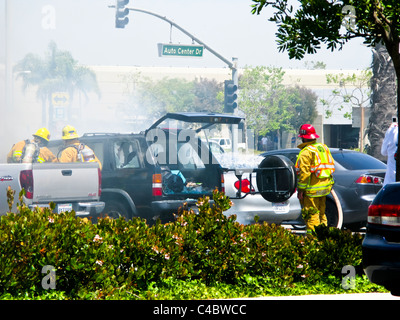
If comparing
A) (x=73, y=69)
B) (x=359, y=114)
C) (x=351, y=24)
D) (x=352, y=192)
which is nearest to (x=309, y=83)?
(x=73, y=69)

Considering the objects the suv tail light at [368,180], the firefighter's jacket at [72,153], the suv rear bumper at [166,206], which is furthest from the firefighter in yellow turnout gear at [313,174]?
the firefighter's jacket at [72,153]

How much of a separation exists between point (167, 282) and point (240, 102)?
46.4 metres

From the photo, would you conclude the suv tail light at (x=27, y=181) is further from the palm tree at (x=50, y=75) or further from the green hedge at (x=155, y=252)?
the palm tree at (x=50, y=75)

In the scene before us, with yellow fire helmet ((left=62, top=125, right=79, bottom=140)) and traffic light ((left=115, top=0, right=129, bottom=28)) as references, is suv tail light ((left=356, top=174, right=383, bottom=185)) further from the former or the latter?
traffic light ((left=115, top=0, right=129, bottom=28))

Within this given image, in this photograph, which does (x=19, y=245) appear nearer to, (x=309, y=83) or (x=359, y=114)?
(x=359, y=114)

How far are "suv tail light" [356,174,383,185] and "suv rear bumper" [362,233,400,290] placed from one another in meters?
6.20

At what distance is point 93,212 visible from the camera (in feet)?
36.1

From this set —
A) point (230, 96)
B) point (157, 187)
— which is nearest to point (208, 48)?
point (230, 96)

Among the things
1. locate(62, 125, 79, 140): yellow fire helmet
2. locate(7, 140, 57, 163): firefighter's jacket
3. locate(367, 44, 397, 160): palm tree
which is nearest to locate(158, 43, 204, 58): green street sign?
locate(367, 44, 397, 160): palm tree

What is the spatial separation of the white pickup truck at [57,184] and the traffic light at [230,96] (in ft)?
34.2

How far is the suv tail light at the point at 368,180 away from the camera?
12453mm

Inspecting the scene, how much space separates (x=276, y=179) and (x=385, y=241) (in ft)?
16.1

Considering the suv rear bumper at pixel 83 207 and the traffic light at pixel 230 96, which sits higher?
the traffic light at pixel 230 96

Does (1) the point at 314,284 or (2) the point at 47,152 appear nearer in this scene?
(1) the point at 314,284
